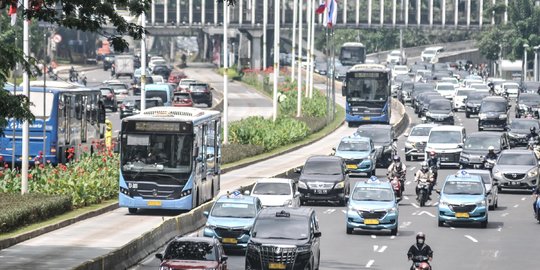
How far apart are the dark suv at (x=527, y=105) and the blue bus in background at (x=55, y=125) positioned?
43624 millimetres

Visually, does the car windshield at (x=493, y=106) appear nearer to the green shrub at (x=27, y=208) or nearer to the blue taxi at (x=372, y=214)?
the blue taxi at (x=372, y=214)

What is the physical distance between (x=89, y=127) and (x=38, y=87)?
433cm

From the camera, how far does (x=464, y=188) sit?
47500mm

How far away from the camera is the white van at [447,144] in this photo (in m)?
68.5

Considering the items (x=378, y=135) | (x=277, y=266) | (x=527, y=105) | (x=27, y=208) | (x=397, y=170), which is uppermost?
(x=527, y=105)

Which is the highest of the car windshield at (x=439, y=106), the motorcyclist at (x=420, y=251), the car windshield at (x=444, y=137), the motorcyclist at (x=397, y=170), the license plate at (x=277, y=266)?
the car windshield at (x=439, y=106)

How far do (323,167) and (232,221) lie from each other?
49.4 ft

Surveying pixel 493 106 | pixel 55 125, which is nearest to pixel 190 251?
pixel 55 125

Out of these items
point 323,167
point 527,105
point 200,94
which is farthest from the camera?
point 200,94

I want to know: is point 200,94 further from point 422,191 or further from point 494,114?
point 422,191

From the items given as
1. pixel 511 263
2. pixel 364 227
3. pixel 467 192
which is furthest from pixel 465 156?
pixel 511 263

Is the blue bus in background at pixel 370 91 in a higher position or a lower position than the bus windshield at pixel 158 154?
higher

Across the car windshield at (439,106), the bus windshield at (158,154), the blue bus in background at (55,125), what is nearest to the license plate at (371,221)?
the bus windshield at (158,154)

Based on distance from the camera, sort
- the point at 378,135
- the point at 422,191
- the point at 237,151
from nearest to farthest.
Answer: the point at 422,191 < the point at 378,135 < the point at 237,151
